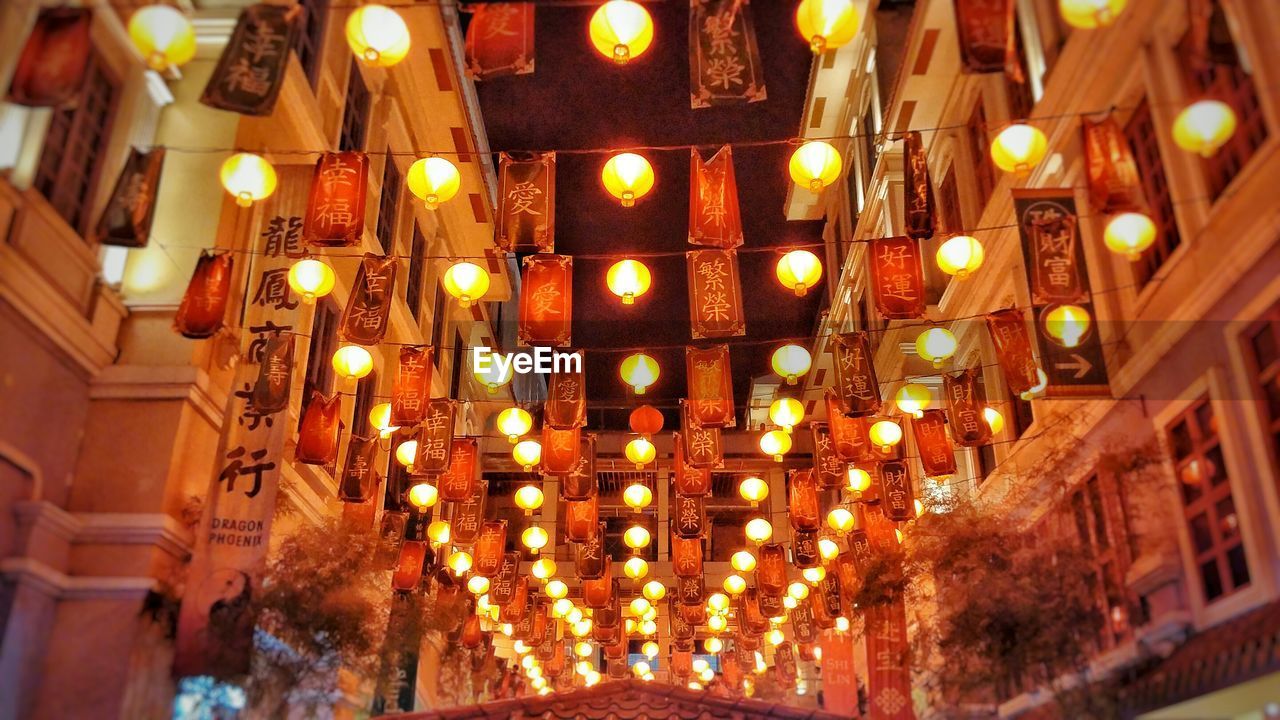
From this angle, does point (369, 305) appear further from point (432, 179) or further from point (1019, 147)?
point (1019, 147)

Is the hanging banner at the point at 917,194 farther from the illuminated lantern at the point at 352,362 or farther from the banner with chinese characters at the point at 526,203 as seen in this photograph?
the illuminated lantern at the point at 352,362

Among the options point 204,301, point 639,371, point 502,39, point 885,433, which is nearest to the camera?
point 502,39

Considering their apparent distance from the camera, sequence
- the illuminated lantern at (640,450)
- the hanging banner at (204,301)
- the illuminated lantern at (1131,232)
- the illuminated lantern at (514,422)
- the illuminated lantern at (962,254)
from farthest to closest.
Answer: the illuminated lantern at (640,450), the illuminated lantern at (514,422), the illuminated lantern at (962,254), the hanging banner at (204,301), the illuminated lantern at (1131,232)

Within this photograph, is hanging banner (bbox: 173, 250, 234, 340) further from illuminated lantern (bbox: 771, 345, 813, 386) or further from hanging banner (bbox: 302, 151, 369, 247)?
illuminated lantern (bbox: 771, 345, 813, 386)

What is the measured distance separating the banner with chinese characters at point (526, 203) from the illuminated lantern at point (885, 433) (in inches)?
228

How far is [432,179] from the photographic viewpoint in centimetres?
1035

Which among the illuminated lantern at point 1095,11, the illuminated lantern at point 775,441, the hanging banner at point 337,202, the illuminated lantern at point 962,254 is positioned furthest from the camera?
the illuminated lantern at point 775,441

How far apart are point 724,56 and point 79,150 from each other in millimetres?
5883

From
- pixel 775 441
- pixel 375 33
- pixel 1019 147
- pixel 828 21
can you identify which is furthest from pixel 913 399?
pixel 375 33

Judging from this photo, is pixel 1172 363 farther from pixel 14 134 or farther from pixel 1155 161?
pixel 14 134

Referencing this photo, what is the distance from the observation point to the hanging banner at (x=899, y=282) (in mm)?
10836

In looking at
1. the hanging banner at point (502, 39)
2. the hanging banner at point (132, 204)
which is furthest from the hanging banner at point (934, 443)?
the hanging banner at point (132, 204)

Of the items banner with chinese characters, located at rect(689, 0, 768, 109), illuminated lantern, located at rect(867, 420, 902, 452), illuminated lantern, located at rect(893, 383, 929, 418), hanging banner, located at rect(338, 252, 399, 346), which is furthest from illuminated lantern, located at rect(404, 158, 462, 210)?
illuminated lantern, located at rect(867, 420, 902, 452)

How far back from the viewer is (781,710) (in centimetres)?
1019
